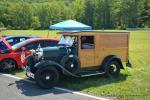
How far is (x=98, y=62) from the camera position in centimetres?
1138

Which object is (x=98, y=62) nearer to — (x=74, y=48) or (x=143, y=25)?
(x=74, y=48)

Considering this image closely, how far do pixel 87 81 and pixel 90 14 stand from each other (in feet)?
284

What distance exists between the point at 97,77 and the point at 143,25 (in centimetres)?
→ 8139

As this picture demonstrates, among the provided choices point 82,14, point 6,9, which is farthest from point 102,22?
point 6,9

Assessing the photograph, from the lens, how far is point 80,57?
10.9 metres

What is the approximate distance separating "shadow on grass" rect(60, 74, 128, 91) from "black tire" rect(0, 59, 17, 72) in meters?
2.89

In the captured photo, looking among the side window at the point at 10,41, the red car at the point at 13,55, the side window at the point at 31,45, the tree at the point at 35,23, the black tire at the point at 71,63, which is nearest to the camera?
the black tire at the point at 71,63

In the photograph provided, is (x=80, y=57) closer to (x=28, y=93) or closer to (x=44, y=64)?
(x=44, y=64)

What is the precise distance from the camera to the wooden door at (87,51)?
10.9 meters

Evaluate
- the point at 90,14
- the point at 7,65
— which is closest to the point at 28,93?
the point at 7,65

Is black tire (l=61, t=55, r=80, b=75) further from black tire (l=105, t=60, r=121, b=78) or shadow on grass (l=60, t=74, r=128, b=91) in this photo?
black tire (l=105, t=60, r=121, b=78)

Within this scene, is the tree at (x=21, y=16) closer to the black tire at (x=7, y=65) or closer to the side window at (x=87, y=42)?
the black tire at (x=7, y=65)

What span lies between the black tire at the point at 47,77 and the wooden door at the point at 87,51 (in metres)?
1.27

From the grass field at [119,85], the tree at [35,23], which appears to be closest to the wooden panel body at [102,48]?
the grass field at [119,85]
